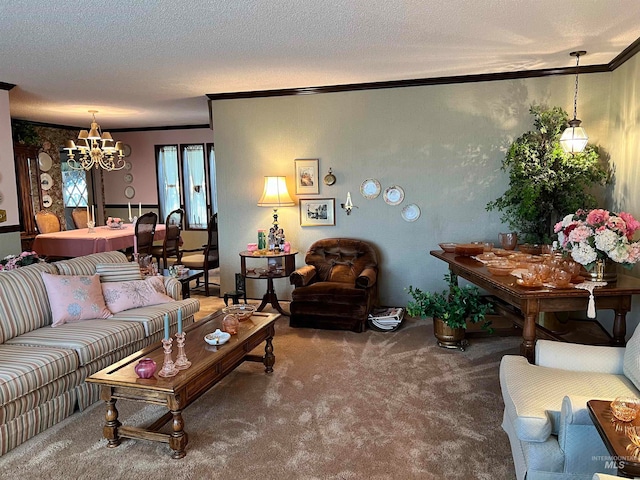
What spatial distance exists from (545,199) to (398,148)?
1.59m

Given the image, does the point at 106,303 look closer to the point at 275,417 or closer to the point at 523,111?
the point at 275,417

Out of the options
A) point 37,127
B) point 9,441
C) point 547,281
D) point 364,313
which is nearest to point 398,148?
point 364,313

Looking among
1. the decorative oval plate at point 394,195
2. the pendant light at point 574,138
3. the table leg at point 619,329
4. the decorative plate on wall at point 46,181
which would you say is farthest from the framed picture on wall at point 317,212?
the decorative plate on wall at point 46,181

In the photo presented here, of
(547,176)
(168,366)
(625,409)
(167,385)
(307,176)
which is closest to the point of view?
(625,409)

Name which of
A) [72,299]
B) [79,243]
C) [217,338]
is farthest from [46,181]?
[217,338]

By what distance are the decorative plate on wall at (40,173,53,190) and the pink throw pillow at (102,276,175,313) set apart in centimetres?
516

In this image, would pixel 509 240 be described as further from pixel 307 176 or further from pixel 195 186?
pixel 195 186

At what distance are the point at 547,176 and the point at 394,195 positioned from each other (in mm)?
1568

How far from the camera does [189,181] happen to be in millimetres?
8742

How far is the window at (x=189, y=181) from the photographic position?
8625mm

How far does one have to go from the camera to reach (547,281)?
3.05m

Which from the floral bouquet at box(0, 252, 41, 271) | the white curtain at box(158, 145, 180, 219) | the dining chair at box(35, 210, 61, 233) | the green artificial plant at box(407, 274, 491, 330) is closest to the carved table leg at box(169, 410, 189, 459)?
the green artificial plant at box(407, 274, 491, 330)

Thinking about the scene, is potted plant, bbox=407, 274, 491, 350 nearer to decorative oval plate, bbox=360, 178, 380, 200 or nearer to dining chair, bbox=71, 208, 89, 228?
decorative oval plate, bbox=360, 178, 380, 200

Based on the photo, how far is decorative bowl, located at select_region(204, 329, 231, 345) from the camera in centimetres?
295
